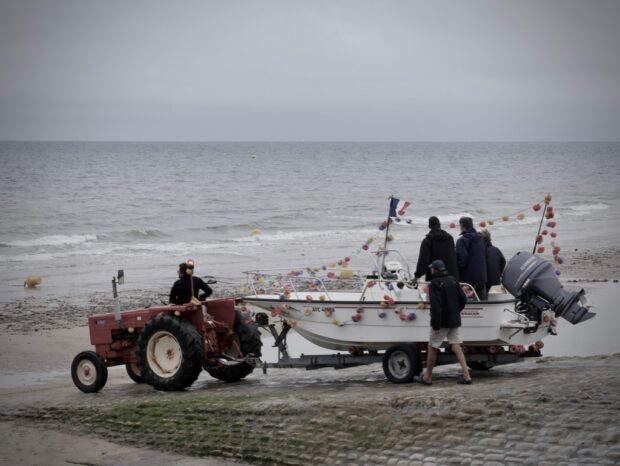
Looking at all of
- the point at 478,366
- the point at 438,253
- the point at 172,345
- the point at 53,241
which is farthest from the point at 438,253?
the point at 53,241

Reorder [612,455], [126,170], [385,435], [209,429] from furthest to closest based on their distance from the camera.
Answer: [126,170] < [209,429] < [385,435] < [612,455]

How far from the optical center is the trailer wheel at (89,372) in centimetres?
1238

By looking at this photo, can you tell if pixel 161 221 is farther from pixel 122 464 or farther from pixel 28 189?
pixel 122 464

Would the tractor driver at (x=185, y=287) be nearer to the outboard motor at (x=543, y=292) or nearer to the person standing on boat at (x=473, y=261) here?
Result: the person standing on boat at (x=473, y=261)

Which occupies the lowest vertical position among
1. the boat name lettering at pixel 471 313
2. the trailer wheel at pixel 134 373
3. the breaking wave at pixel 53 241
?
the trailer wheel at pixel 134 373

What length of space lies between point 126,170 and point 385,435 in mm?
83423

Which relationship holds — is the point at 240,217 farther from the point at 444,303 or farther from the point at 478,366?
the point at 444,303

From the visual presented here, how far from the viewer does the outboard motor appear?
448 inches

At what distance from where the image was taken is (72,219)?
44531 millimetres

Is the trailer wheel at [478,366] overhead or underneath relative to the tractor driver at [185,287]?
underneath

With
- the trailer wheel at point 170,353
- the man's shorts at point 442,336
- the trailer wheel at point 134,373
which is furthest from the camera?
the trailer wheel at point 134,373

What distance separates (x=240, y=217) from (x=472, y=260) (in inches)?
1374

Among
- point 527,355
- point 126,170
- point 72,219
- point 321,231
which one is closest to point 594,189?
point 321,231

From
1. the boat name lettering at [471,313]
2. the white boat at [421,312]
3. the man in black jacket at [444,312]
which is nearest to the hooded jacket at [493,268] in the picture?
the white boat at [421,312]
